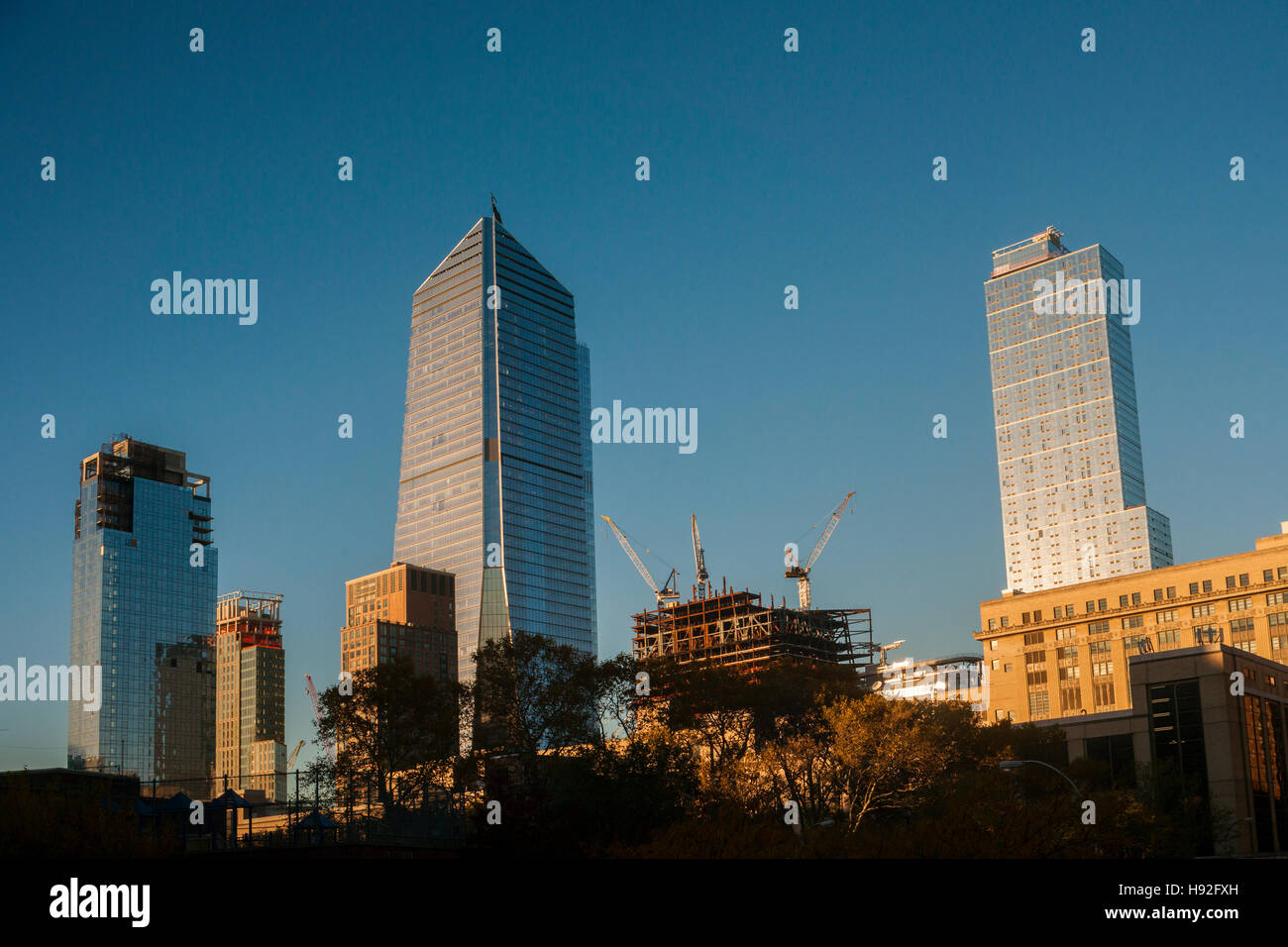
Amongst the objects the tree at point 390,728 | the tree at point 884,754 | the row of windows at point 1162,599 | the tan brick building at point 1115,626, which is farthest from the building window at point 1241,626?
the tree at point 390,728

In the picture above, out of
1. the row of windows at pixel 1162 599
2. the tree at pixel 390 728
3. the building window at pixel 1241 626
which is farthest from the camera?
the building window at pixel 1241 626

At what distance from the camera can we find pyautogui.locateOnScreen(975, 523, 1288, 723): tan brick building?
157625mm

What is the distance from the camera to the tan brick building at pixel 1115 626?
157625 millimetres

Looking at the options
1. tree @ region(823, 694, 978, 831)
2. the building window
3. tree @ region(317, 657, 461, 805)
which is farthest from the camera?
the building window

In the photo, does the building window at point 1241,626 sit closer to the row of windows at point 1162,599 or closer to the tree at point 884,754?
the row of windows at point 1162,599

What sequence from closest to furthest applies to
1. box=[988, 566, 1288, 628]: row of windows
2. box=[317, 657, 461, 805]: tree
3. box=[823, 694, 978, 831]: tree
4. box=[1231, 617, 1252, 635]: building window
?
box=[823, 694, 978, 831]: tree, box=[317, 657, 461, 805]: tree, box=[988, 566, 1288, 628]: row of windows, box=[1231, 617, 1252, 635]: building window

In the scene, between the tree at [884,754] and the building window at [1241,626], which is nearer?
the tree at [884,754]

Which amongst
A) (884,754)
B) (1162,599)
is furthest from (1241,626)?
(884,754)

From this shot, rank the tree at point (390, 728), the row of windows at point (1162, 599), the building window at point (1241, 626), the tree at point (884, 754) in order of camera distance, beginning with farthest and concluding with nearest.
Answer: the building window at point (1241, 626) < the row of windows at point (1162, 599) < the tree at point (390, 728) < the tree at point (884, 754)

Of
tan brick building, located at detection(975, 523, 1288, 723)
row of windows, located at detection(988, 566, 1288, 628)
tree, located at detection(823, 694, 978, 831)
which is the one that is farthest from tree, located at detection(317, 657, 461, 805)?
row of windows, located at detection(988, 566, 1288, 628)

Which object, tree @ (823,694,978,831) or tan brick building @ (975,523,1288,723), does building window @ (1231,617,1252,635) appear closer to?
tan brick building @ (975,523,1288,723)
